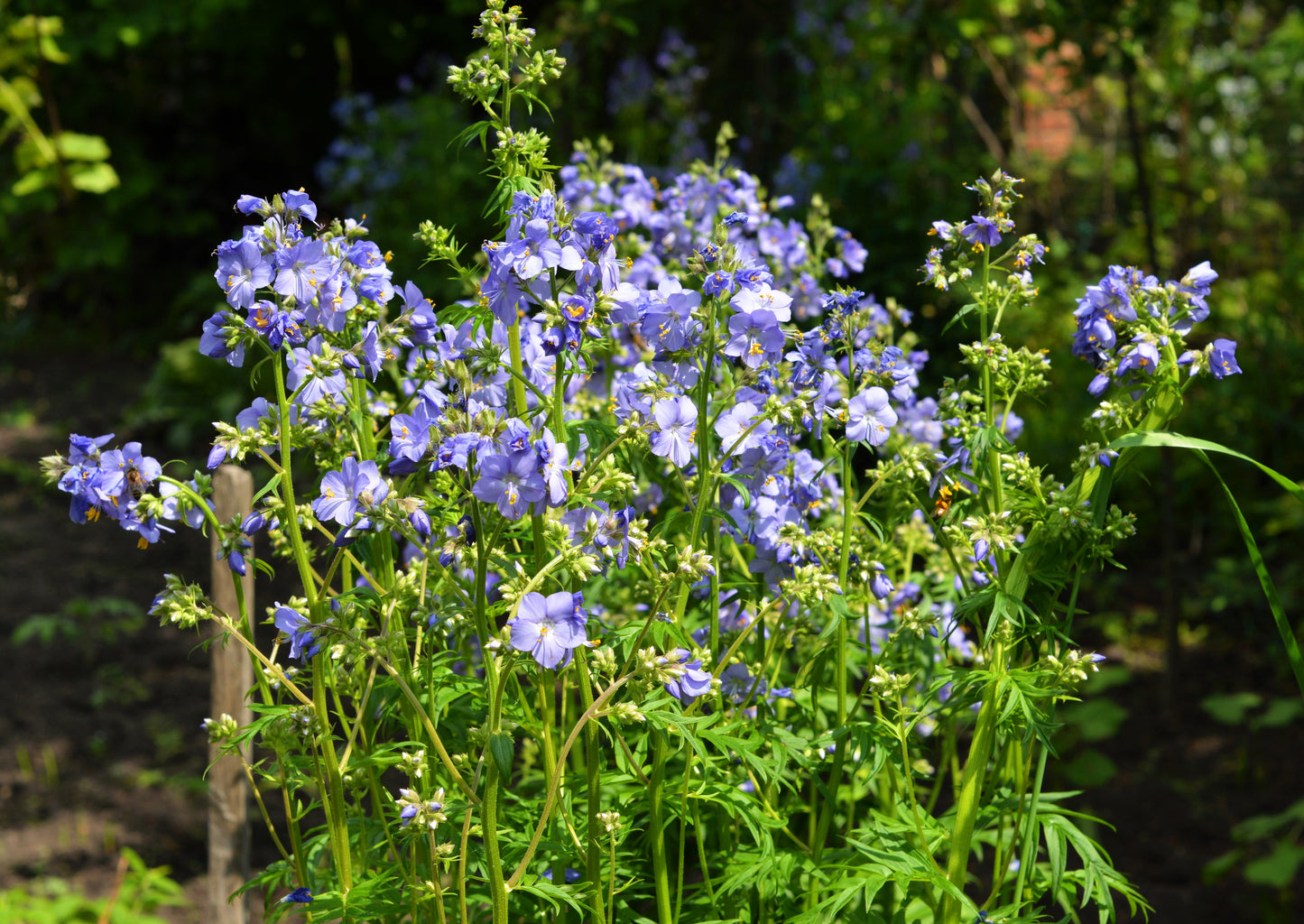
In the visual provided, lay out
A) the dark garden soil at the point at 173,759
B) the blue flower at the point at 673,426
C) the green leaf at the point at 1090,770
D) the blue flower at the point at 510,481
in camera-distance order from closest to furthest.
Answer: the blue flower at the point at 510,481 < the blue flower at the point at 673,426 < the dark garden soil at the point at 173,759 < the green leaf at the point at 1090,770

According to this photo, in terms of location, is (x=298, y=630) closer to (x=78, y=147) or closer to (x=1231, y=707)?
(x=1231, y=707)

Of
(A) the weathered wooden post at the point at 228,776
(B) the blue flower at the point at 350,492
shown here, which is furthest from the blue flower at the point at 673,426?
(A) the weathered wooden post at the point at 228,776

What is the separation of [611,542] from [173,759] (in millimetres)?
3285

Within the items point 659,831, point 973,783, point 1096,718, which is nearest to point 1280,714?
point 1096,718

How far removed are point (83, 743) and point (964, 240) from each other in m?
3.79

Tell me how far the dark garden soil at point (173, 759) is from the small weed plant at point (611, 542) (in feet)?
6.18

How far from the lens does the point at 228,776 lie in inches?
102

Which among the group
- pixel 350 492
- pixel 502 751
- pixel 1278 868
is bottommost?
pixel 1278 868

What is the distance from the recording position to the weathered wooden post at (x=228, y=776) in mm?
2486

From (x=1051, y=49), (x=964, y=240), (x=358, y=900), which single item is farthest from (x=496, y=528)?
(x=1051, y=49)

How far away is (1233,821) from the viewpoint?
365 centimetres

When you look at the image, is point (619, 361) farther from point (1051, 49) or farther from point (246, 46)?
point (246, 46)

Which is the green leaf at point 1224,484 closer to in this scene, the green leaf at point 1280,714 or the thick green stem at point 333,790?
the thick green stem at point 333,790

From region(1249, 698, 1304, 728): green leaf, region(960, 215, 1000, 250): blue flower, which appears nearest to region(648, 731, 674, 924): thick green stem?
region(960, 215, 1000, 250): blue flower
